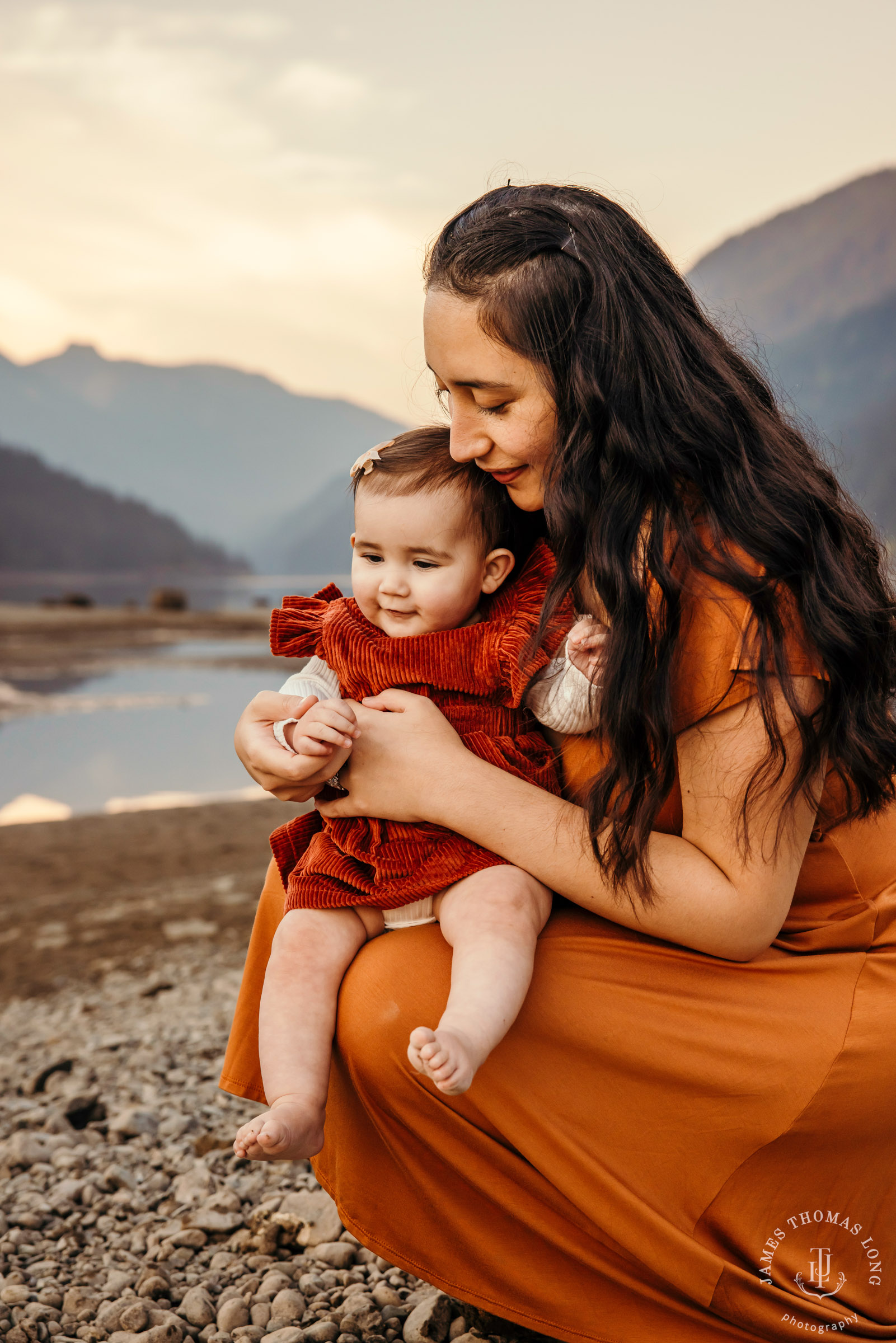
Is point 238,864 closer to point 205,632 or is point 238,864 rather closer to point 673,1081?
point 673,1081

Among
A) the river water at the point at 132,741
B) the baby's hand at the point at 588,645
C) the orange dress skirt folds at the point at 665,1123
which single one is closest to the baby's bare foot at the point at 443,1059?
the orange dress skirt folds at the point at 665,1123

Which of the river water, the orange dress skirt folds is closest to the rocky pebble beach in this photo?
the orange dress skirt folds

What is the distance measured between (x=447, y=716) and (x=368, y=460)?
526 millimetres

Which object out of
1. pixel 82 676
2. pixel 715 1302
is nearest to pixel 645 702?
pixel 715 1302

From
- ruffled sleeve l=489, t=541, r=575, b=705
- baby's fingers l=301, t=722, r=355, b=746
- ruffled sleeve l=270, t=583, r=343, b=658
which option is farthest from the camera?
ruffled sleeve l=270, t=583, r=343, b=658

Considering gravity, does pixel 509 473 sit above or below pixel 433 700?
above

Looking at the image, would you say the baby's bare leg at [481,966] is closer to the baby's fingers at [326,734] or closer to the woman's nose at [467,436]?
the baby's fingers at [326,734]

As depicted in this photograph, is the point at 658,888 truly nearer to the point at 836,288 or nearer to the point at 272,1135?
the point at 272,1135

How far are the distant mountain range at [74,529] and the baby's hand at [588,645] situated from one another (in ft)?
285

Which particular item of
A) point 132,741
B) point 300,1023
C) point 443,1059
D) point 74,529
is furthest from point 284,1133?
point 74,529

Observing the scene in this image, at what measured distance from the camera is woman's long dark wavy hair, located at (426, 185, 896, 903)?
1.45 meters

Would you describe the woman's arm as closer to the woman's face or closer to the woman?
the woman

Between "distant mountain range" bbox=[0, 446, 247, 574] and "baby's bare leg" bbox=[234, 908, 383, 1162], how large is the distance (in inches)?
3412

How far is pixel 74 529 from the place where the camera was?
89.4 metres
